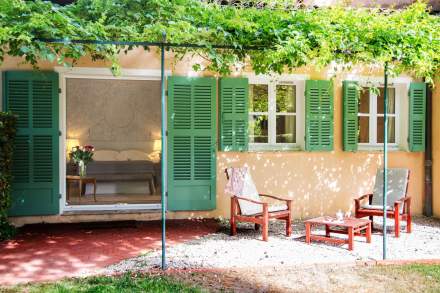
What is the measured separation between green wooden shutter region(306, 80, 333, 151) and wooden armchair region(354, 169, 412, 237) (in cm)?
109

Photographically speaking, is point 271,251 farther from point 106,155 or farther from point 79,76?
point 106,155

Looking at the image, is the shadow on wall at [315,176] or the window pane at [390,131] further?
the window pane at [390,131]

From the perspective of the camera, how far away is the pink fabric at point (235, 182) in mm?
6938

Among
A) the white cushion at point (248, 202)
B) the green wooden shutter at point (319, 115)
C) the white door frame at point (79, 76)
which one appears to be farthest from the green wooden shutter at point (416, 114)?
the white door frame at point (79, 76)

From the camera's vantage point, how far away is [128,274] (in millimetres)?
4902

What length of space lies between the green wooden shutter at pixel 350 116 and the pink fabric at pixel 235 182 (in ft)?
7.34

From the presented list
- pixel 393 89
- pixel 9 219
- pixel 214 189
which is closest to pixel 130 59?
pixel 214 189

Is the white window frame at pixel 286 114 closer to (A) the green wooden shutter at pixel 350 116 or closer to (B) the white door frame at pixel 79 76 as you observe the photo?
(A) the green wooden shutter at pixel 350 116

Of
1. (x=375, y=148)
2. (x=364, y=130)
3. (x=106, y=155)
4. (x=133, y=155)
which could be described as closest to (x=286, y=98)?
(x=364, y=130)

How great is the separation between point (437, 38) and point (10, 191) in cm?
583

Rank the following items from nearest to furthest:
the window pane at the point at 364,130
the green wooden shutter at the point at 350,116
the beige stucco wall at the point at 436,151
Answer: the green wooden shutter at the point at 350,116 → the beige stucco wall at the point at 436,151 → the window pane at the point at 364,130

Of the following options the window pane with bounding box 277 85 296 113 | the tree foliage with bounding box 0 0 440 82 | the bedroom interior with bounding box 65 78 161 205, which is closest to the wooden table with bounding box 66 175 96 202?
the bedroom interior with bounding box 65 78 161 205

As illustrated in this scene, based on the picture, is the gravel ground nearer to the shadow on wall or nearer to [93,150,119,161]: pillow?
the shadow on wall

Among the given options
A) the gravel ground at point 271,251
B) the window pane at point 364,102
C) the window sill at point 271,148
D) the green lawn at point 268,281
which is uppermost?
the window pane at point 364,102
